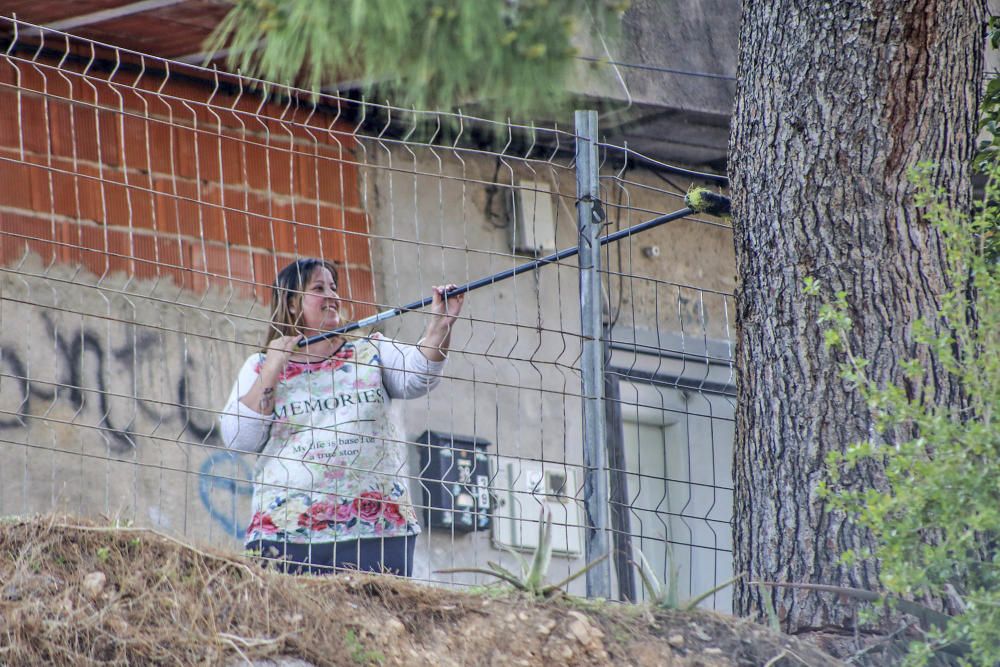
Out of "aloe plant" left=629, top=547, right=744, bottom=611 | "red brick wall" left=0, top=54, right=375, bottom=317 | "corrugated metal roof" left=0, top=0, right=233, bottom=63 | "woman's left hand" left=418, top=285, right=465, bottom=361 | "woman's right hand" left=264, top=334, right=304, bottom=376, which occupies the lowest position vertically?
"aloe plant" left=629, top=547, right=744, bottom=611

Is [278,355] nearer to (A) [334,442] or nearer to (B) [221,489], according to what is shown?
(A) [334,442]

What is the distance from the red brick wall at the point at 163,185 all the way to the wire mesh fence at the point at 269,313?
13 mm

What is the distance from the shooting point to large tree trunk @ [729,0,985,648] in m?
3.92

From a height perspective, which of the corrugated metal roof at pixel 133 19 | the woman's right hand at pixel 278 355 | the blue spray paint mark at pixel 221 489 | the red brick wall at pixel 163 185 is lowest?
the blue spray paint mark at pixel 221 489

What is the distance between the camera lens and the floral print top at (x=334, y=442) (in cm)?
459

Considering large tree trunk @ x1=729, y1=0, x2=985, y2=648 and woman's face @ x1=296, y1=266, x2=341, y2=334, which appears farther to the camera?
woman's face @ x1=296, y1=266, x2=341, y2=334

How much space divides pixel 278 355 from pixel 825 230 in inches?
69.0

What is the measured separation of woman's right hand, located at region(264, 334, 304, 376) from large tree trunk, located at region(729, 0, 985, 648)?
1419 mm

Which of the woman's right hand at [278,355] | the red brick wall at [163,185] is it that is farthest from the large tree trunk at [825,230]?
the red brick wall at [163,185]

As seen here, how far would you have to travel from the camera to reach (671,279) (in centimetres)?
797

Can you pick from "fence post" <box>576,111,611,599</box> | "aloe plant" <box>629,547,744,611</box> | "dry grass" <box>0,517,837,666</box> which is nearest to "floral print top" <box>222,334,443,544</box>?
"fence post" <box>576,111,611,599</box>

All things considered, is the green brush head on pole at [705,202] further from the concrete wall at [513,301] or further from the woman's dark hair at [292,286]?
the concrete wall at [513,301]

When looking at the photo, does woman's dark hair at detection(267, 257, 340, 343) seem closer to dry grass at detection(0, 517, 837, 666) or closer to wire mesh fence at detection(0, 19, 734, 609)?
wire mesh fence at detection(0, 19, 734, 609)

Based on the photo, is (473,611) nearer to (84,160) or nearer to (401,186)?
(84,160)
